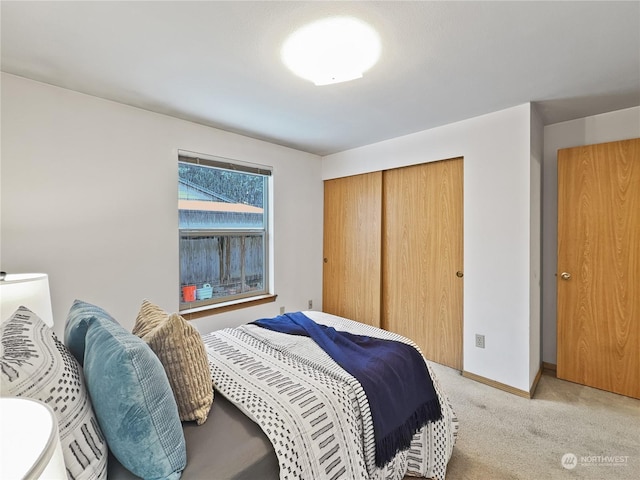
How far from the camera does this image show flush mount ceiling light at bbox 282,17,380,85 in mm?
1521

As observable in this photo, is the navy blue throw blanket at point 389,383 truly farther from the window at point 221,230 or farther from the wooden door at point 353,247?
the wooden door at point 353,247

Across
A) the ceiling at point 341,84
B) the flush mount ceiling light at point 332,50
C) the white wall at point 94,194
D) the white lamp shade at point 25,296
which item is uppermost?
the ceiling at point 341,84

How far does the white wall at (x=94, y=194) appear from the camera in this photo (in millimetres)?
2016

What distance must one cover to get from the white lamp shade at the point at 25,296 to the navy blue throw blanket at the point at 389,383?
1437mm

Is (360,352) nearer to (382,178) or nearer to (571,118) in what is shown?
(382,178)

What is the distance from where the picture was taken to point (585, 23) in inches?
58.9

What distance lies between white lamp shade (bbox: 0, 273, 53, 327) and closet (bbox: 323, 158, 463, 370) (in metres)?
2.91

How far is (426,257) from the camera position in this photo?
10.3 ft

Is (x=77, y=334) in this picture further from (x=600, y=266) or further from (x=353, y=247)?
(x=600, y=266)

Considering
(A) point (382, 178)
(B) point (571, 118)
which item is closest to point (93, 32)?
(A) point (382, 178)

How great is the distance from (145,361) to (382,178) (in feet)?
10.1

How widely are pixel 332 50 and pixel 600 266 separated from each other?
9.16 feet

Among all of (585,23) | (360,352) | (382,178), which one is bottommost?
(360,352)

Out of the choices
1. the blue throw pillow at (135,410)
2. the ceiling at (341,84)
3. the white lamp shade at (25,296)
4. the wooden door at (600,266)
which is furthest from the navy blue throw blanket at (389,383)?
the wooden door at (600,266)
